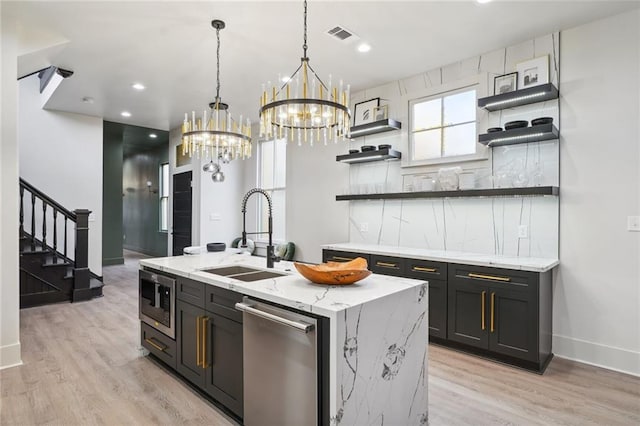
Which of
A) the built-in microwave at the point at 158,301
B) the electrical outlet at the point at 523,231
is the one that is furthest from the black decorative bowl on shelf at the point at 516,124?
the built-in microwave at the point at 158,301

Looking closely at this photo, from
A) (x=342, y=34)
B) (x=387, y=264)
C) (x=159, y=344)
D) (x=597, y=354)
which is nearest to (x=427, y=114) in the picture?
(x=342, y=34)

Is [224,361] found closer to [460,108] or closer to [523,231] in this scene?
[523,231]

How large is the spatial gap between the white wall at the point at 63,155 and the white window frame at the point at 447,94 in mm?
5389

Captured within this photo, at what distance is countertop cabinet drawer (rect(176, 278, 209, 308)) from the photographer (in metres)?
2.46

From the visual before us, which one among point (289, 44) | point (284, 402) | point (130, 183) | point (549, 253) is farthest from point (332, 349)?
point (130, 183)

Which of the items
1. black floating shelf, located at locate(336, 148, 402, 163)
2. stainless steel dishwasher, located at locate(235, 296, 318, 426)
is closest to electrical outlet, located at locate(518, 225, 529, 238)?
black floating shelf, located at locate(336, 148, 402, 163)

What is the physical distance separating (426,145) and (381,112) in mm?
738

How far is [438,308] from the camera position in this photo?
3.46m

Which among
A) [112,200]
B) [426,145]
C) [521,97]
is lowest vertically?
[112,200]

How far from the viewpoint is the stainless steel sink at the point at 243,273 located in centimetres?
251

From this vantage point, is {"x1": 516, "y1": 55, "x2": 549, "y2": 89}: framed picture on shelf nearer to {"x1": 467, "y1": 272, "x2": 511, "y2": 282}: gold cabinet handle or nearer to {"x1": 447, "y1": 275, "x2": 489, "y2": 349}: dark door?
{"x1": 467, "y1": 272, "x2": 511, "y2": 282}: gold cabinet handle

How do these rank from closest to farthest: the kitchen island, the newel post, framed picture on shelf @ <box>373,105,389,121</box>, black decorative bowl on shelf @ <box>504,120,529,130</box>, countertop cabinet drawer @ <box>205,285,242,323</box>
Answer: the kitchen island
countertop cabinet drawer @ <box>205,285,242,323</box>
black decorative bowl on shelf @ <box>504,120,529,130</box>
framed picture on shelf @ <box>373,105,389,121</box>
the newel post

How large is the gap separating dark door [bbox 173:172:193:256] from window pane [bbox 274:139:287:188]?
191 cm

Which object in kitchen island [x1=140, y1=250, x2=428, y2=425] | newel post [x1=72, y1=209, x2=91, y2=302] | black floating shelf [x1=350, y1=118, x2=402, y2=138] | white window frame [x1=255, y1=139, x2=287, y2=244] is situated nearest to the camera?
kitchen island [x1=140, y1=250, x2=428, y2=425]
